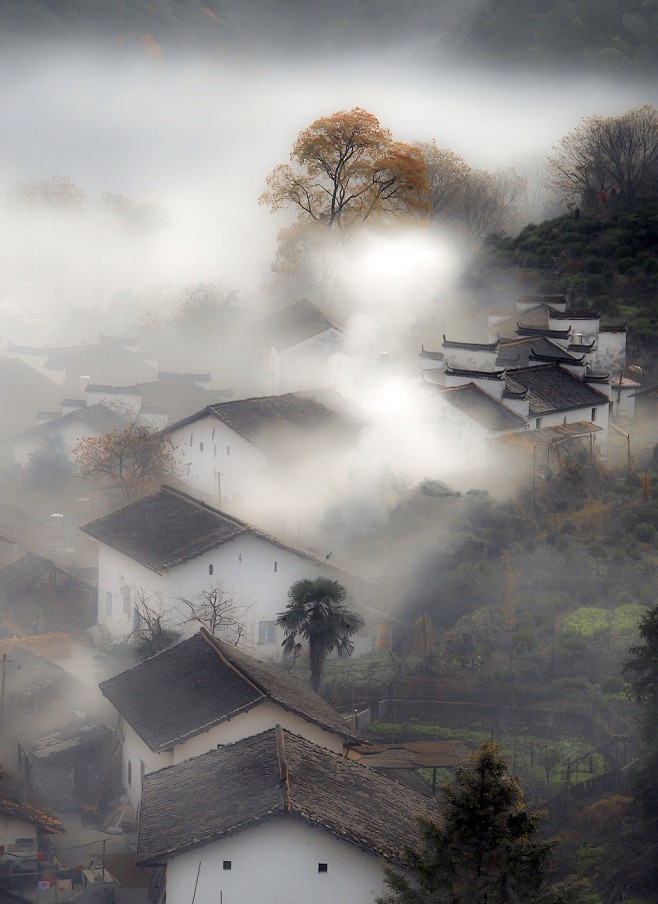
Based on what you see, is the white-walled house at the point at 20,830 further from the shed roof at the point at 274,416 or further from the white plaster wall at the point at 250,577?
the shed roof at the point at 274,416

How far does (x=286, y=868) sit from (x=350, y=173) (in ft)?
111

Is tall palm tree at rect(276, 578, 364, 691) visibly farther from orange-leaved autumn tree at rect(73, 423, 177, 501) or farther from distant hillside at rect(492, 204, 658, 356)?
distant hillside at rect(492, 204, 658, 356)

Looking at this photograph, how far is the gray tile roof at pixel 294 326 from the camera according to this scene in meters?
43.7

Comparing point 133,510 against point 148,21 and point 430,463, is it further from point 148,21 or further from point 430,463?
point 148,21

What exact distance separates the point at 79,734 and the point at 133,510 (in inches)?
352


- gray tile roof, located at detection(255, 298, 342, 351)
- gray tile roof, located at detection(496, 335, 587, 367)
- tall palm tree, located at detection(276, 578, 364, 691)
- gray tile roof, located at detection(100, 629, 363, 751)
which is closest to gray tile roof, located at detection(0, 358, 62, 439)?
gray tile roof, located at detection(255, 298, 342, 351)

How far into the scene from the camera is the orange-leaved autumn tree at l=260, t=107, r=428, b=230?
159ft

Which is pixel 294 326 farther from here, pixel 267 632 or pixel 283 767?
pixel 283 767

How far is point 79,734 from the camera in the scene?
25.3 m

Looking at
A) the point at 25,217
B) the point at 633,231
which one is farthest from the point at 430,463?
the point at 25,217

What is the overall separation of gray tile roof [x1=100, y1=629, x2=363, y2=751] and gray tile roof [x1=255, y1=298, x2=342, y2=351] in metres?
19.1

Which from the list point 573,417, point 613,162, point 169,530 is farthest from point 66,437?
point 613,162

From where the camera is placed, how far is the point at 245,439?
116 ft

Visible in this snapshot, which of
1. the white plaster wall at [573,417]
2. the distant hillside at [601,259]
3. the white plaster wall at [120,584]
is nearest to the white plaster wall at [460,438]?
the white plaster wall at [573,417]
